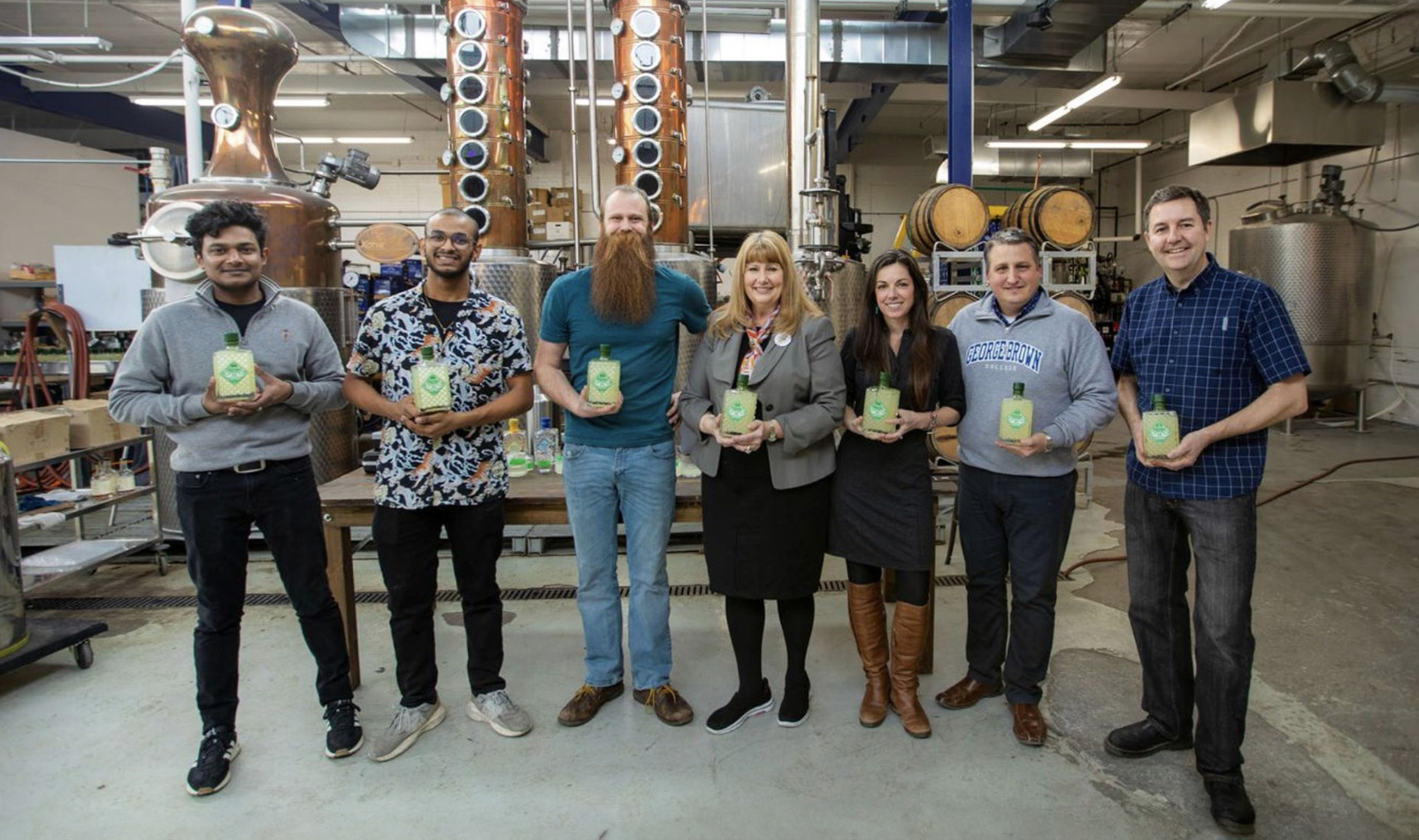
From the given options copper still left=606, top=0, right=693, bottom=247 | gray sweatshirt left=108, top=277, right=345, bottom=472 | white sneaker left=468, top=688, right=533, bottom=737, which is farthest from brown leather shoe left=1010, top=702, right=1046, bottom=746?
copper still left=606, top=0, right=693, bottom=247

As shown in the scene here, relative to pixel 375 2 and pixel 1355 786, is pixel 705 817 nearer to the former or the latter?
pixel 1355 786

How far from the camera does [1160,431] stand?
6.40 feet

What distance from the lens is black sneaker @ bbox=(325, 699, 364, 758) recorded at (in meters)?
2.37

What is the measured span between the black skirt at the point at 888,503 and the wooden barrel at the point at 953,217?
3.32 m

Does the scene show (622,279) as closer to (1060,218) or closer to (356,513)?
(356,513)

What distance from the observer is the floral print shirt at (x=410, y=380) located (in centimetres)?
229

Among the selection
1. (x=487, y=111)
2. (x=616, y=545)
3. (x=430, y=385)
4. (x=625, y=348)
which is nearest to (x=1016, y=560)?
Answer: (x=616, y=545)

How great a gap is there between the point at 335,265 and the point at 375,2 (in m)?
3.96

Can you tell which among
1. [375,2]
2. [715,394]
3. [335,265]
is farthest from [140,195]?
[715,394]

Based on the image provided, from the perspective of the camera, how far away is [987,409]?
2375mm

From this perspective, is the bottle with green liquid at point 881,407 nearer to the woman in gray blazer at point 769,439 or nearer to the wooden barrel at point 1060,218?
the woman in gray blazer at point 769,439

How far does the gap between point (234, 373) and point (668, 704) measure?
1.54 m

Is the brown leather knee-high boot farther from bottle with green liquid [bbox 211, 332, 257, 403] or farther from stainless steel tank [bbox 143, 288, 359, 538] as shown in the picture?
stainless steel tank [bbox 143, 288, 359, 538]

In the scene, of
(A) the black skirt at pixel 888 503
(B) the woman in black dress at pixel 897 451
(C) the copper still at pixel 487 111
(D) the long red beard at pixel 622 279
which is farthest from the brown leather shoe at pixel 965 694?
(C) the copper still at pixel 487 111
